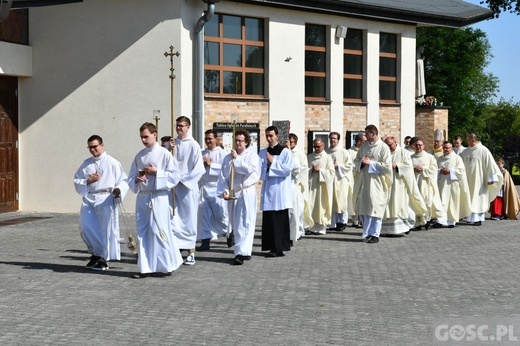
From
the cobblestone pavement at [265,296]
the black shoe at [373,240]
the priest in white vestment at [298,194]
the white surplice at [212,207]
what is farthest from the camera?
the black shoe at [373,240]

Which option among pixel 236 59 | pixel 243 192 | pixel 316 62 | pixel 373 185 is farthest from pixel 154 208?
pixel 316 62

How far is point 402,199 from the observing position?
19.7 meters

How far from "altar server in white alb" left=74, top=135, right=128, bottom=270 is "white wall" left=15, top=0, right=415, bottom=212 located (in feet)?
30.9

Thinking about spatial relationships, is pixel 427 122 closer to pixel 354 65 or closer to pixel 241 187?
pixel 354 65

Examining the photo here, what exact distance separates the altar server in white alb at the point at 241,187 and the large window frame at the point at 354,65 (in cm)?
1394

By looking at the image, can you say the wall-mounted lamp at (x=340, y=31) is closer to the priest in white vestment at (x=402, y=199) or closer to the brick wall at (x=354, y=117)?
the brick wall at (x=354, y=117)

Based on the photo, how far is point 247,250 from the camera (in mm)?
14547

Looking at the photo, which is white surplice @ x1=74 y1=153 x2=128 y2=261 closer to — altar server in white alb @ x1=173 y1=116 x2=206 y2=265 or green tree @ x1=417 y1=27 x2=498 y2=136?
altar server in white alb @ x1=173 y1=116 x2=206 y2=265

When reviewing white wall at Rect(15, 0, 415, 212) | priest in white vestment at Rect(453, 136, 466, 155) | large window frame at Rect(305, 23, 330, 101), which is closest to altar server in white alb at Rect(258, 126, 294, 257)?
white wall at Rect(15, 0, 415, 212)

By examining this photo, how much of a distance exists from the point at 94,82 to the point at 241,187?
9.89 meters

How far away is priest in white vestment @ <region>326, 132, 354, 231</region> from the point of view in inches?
827

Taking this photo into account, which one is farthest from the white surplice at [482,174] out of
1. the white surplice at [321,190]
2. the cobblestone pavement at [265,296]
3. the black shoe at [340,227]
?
the cobblestone pavement at [265,296]

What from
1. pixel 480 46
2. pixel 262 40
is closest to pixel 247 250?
pixel 262 40

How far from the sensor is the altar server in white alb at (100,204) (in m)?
13.8
